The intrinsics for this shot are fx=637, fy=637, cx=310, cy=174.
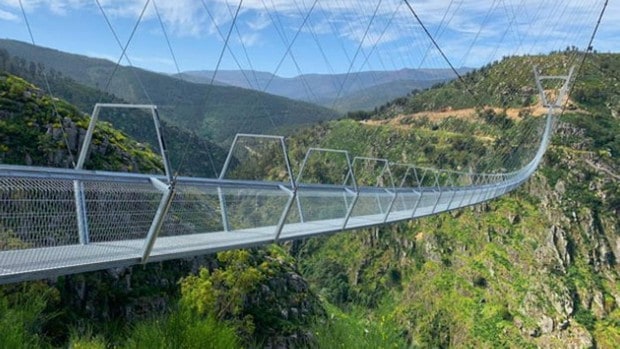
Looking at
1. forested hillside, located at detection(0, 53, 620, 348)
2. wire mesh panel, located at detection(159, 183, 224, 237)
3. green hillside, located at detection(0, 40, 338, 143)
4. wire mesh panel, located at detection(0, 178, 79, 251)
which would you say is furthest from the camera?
Answer: green hillside, located at detection(0, 40, 338, 143)

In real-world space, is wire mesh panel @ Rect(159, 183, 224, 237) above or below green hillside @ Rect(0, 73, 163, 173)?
above

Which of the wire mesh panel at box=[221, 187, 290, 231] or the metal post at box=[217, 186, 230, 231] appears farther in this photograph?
the wire mesh panel at box=[221, 187, 290, 231]

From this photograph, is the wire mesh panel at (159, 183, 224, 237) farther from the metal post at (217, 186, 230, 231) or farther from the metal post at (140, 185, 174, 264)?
the metal post at (140, 185, 174, 264)

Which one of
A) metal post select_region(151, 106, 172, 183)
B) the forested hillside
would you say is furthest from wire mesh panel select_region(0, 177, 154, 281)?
the forested hillside

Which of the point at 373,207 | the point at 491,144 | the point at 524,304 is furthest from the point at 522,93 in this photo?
the point at 373,207

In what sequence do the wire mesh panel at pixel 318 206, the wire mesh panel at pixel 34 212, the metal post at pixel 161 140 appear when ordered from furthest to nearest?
1. the wire mesh panel at pixel 318 206
2. the metal post at pixel 161 140
3. the wire mesh panel at pixel 34 212

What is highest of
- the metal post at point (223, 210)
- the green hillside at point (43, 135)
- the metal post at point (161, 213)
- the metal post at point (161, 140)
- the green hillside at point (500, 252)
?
the metal post at point (161, 140)

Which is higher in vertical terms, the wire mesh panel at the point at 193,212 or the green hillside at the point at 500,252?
the wire mesh panel at the point at 193,212

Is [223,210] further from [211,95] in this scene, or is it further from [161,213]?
[211,95]

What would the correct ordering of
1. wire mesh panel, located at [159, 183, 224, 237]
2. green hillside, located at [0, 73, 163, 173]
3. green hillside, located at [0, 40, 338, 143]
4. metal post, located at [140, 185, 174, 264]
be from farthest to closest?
1. green hillside, located at [0, 40, 338, 143]
2. green hillside, located at [0, 73, 163, 173]
3. wire mesh panel, located at [159, 183, 224, 237]
4. metal post, located at [140, 185, 174, 264]

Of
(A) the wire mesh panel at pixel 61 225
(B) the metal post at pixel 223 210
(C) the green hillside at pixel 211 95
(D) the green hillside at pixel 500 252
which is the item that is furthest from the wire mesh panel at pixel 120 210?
(C) the green hillside at pixel 211 95

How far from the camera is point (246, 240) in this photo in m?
3.82

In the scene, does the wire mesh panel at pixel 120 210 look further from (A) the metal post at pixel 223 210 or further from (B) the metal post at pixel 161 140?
(A) the metal post at pixel 223 210

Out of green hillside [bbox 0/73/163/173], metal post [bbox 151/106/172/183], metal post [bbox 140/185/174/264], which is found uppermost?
metal post [bbox 151/106/172/183]
